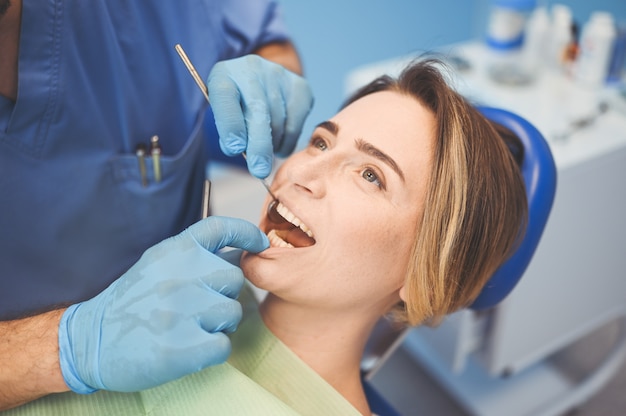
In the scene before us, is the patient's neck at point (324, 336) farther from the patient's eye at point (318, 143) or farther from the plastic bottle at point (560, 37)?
the plastic bottle at point (560, 37)

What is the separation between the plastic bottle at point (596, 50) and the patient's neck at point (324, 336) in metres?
1.19

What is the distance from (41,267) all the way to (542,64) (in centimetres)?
169

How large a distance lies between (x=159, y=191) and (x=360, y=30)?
1.60m

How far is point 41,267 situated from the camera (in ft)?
3.35

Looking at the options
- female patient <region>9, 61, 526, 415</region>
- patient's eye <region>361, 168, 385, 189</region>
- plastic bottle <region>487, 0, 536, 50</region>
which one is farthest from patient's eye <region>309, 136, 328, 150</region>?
plastic bottle <region>487, 0, 536, 50</region>

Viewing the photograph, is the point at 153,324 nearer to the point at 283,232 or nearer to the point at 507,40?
the point at 283,232

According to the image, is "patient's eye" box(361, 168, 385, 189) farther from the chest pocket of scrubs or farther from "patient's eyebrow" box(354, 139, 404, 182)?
the chest pocket of scrubs

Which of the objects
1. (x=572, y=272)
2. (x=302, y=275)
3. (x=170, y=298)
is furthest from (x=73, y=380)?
(x=572, y=272)

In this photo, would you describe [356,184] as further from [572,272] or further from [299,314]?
[572,272]

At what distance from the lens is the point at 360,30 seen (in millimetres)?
2494

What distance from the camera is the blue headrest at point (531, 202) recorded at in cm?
110

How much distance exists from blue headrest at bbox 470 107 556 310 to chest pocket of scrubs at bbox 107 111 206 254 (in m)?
0.63

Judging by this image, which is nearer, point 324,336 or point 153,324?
point 153,324

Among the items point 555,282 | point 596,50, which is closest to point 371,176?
point 555,282
